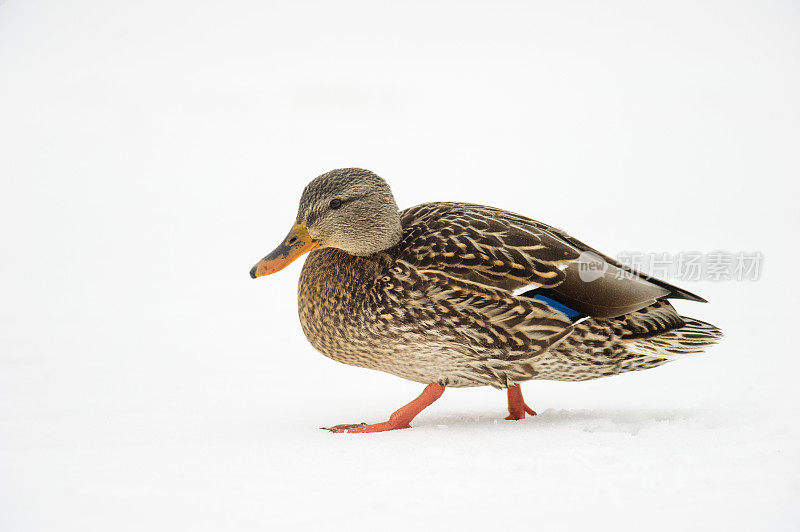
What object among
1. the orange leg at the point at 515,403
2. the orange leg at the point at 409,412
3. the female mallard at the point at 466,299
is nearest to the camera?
the female mallard at the point at 466,299

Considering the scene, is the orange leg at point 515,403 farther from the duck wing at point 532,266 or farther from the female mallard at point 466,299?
the duck wing at point 532,266

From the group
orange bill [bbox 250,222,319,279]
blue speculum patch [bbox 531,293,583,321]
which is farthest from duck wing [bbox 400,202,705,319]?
orange bill [bbox 250,222,319,279]

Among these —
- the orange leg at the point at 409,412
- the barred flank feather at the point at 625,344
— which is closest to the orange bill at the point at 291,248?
the orange leg at the point at 409,412

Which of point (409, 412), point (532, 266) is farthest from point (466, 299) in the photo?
point (409, 412)

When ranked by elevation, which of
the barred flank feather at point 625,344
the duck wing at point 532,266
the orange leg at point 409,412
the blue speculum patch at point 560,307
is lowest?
the orange leg at point 409,412

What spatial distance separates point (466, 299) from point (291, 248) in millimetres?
726

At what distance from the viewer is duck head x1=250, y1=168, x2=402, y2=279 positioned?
2900mm

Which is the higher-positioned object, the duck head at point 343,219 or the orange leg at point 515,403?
the duck head at point 343,219

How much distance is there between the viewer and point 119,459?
2549 mm

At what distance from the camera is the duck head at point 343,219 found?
2900 millimetres

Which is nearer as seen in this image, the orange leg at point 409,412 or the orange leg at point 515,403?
the orange leg at point 409,412

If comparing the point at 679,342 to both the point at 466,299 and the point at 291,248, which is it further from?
the point at 291,248

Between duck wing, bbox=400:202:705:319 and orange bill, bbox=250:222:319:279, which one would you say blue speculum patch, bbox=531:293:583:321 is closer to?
duck wing, bbox=400:202:705:319

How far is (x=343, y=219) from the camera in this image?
2904 mm
